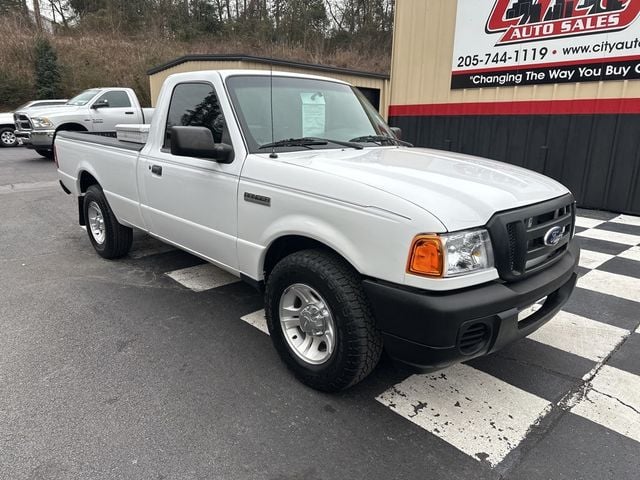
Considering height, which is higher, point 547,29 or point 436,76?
point 547,29

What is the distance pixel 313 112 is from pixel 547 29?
20.3ft

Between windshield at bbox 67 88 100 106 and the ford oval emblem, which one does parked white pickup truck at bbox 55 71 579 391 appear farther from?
windshield at bbox 67 88 100 106

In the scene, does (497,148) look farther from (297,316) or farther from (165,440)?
(165,440)

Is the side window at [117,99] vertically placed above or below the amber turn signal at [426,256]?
above

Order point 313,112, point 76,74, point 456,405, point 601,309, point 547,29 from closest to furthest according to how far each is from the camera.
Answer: point 456,405
point 313,112
point 601,309
point 547,29
point 76,74

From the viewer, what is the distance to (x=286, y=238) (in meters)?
2.92

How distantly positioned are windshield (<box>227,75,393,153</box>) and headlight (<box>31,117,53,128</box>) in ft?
36.7

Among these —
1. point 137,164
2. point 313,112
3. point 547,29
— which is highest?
point 547,29

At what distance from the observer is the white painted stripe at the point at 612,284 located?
4336mm

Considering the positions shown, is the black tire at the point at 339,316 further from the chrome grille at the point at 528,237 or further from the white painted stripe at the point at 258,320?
the white painted stripe at the point at 258,320

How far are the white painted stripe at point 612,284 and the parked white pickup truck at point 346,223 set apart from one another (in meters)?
1.69

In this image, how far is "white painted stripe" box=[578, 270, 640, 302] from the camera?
14.2 feet

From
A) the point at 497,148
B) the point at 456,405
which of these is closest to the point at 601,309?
the point at 456,405

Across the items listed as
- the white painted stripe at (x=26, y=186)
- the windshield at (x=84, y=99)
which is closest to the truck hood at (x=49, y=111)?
the windshield at (x=84, y=99)
